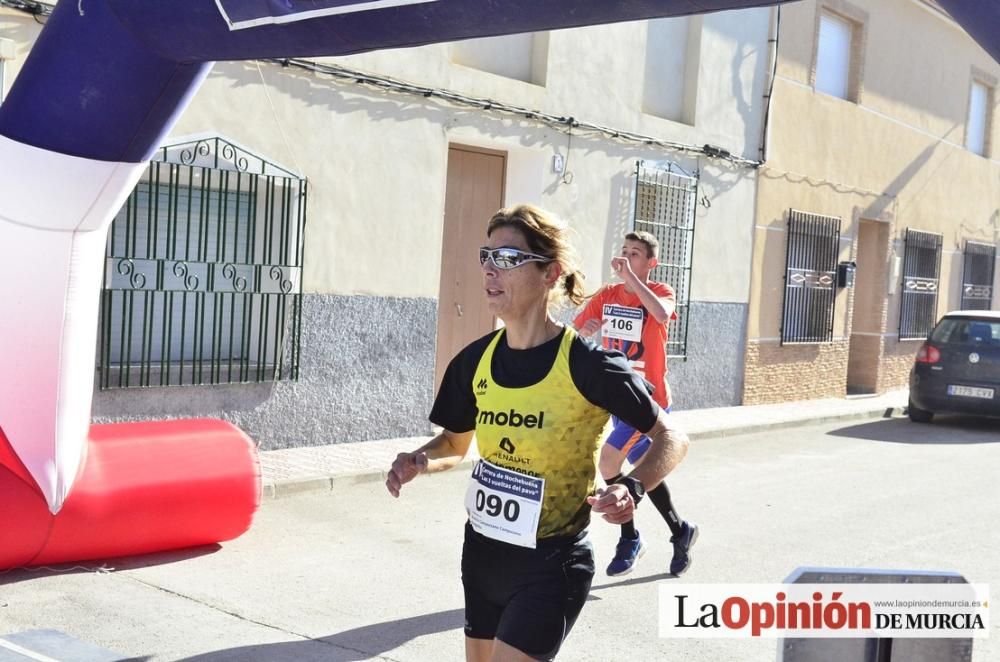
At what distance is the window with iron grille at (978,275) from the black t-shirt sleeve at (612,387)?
20548 mm

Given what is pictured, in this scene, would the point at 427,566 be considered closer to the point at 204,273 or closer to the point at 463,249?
the point at 204,273

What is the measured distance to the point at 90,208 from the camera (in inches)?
232

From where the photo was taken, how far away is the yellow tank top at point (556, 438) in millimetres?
3545

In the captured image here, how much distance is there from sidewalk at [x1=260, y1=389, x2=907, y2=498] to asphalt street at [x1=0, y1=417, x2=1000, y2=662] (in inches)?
5.7

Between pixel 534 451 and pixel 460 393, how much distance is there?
439 mm

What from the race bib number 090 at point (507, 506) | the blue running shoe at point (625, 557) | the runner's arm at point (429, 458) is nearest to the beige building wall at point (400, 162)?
the blue running shoe at point (625, 557)

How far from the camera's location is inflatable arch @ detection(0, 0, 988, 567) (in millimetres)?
5039

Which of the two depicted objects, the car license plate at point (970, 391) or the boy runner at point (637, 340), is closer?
the boy runner at point (637, 340)

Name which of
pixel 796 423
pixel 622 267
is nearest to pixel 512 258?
pixel 622 267

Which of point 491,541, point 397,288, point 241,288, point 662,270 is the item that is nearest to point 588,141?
point 662,270

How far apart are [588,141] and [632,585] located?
7.37 metres

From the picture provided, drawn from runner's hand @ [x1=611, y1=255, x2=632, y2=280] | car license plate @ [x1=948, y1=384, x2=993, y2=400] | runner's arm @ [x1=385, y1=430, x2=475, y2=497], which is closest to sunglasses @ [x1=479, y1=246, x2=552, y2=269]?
runner's arm @ [x1=385, y1=430, x2=475, y2=497]

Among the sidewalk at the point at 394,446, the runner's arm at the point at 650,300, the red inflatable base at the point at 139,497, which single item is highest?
the runner's arm at the point at 650,300

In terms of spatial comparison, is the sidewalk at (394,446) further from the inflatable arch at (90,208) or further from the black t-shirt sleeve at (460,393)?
the black t-shirt sleeve at (460,393)
